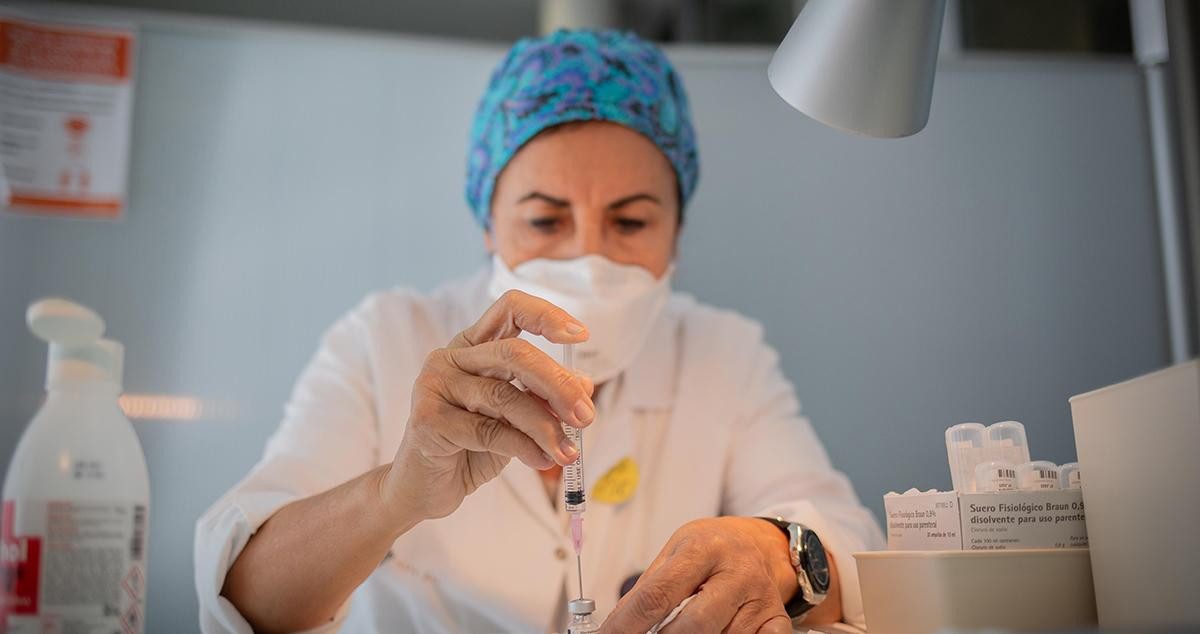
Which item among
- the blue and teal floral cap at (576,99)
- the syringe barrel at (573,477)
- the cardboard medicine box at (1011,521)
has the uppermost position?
the blue and teal floral cap at (576,99)

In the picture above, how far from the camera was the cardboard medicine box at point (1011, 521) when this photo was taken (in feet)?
2.65

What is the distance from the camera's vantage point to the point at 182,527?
1.56 meters

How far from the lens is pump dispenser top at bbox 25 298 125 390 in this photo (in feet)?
2.39

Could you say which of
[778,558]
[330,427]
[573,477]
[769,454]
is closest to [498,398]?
[573,477]

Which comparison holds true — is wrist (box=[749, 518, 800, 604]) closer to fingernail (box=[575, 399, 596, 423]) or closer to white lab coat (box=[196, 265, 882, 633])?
white lab coat (box=[196, 265, 882, 633])

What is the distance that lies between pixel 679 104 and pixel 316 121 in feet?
2.13

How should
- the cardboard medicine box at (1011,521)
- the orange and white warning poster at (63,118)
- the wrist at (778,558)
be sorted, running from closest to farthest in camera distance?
the cardboard medicine box at (1011,521)
the wrist at (778,558)
the orange and white warning poster at (63,118)

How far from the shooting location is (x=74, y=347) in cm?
73

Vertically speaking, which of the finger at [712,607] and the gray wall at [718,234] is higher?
the gray wall at [718,234]

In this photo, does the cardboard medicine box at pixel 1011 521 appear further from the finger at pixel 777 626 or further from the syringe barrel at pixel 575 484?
the syringe barrel at pixel 575 484

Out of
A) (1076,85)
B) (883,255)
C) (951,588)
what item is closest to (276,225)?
(883,255)

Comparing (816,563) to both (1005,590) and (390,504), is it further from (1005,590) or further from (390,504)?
(390,504)

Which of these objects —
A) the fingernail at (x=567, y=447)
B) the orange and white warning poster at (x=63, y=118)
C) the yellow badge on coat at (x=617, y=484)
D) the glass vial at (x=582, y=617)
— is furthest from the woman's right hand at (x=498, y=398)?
the orange and white warning poster at (x=63, y=118)

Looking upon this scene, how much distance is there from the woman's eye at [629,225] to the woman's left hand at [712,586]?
19.7 inches
